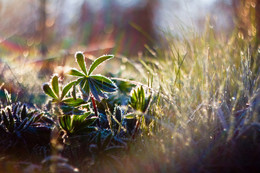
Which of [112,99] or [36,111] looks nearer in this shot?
[36,111]

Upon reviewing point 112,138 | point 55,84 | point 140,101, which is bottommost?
point 112,138

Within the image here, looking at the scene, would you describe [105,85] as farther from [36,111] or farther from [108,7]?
[108,7]

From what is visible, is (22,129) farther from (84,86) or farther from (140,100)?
(140,100)

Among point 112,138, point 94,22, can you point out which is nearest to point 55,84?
point 112,138

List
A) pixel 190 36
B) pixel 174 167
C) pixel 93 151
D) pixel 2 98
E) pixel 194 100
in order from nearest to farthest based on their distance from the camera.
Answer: pixel 174 167, pixel 93 151, pixel 194 100, pixel 2 98, pixel 190 36

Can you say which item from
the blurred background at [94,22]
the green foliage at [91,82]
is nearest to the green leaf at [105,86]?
the green foliage at [91,82]

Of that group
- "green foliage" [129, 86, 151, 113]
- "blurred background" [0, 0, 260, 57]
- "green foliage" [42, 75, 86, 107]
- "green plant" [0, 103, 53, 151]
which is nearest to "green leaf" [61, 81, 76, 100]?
"green foliage" [42, 75, 86, 107]

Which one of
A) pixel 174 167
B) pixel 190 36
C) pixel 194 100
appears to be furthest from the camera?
pixel 190 36

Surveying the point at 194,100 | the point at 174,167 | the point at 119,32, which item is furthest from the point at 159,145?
the point at 119,32

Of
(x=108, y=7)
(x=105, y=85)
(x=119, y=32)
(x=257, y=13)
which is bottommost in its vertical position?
(x=105, y=85)

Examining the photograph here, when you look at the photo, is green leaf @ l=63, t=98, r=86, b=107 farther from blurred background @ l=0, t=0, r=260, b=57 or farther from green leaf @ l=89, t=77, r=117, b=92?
blurred background @ l=0, t=0, r=260, b=57

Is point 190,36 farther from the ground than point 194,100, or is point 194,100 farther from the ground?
point 190,36
